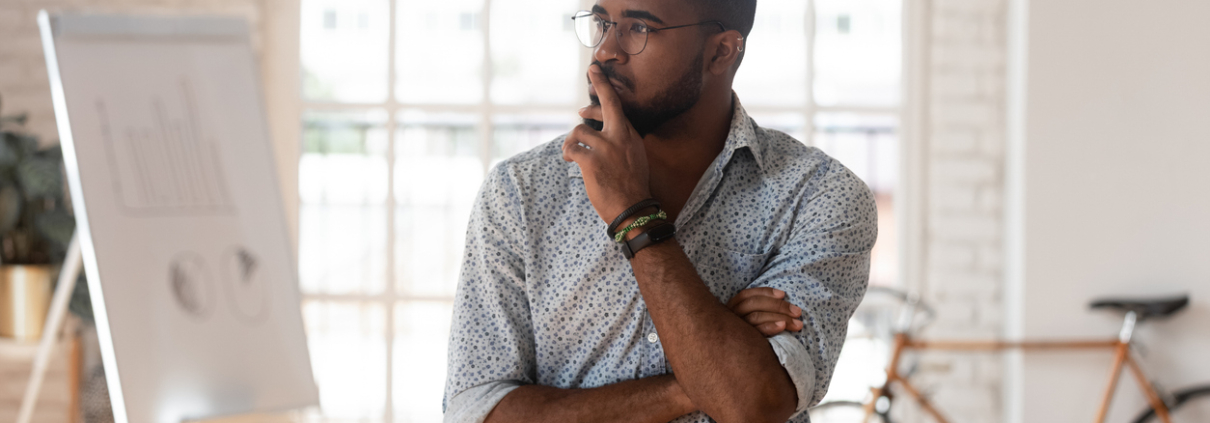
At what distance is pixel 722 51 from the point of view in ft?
4.49

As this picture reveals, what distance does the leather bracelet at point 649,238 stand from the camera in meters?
1.19

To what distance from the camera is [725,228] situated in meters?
1.33

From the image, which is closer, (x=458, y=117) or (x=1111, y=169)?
(x=1111, y=169)

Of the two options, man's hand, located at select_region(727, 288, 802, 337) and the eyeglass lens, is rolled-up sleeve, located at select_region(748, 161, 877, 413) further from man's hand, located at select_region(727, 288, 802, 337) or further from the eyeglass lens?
the eyeglass lens

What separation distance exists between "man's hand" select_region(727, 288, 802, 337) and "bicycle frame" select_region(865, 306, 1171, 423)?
68.1 inches

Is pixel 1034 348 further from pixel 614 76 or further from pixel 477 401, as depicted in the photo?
pixel 477 401

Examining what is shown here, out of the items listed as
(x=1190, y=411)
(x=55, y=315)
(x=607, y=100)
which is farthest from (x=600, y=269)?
(x=1190, y=411)

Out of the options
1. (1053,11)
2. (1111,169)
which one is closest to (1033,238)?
(1111,169)

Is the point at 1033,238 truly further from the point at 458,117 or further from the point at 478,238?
the point at 478,238

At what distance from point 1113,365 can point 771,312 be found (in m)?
2.12

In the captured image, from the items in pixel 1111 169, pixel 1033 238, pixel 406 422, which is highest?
pixel 1111 169

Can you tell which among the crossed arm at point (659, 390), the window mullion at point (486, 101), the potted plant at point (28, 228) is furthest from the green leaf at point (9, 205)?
the crossed arm at point (659, 390)

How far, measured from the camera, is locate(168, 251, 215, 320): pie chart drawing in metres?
1.29

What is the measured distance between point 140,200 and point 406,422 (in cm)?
197
